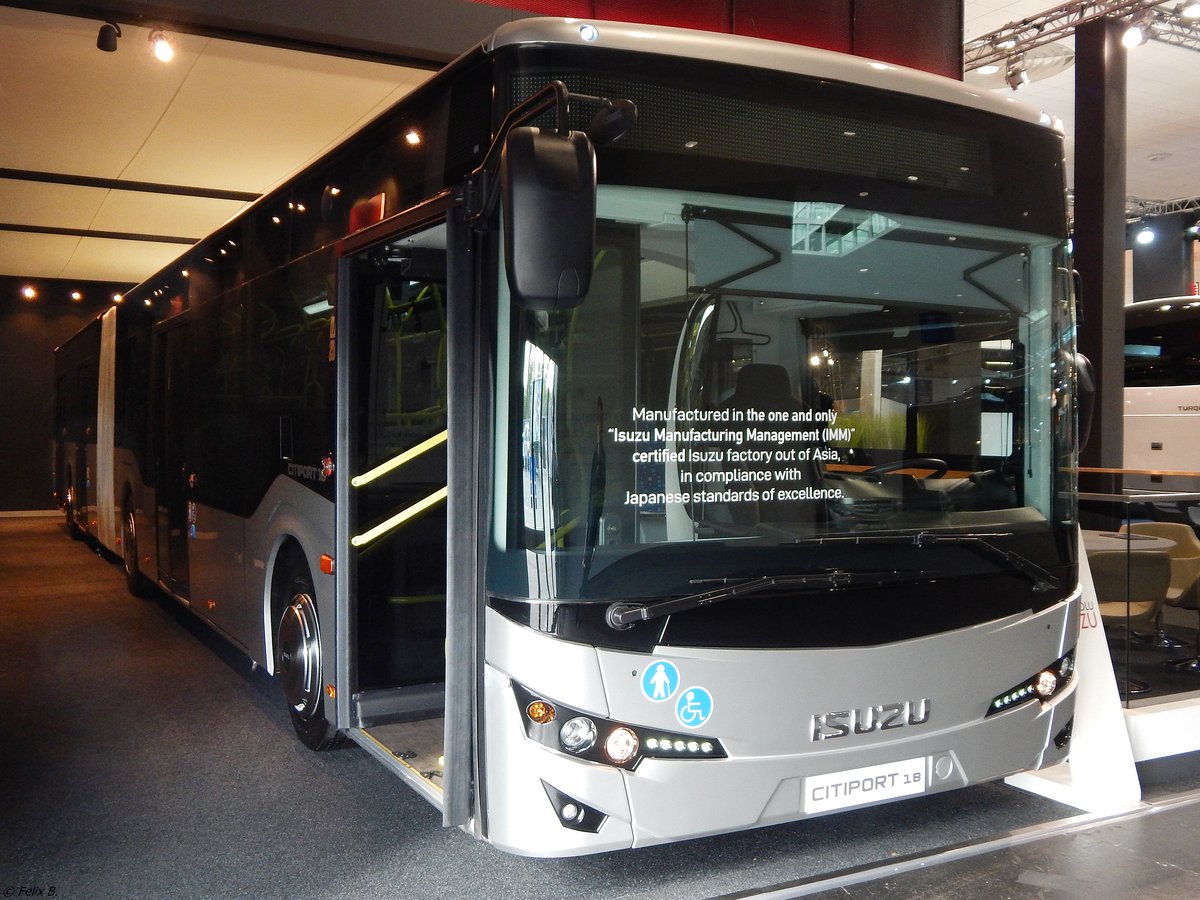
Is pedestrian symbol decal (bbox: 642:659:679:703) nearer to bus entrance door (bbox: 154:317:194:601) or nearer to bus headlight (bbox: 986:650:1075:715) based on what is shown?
bus headlight (bbox: 986:650:1075:715)

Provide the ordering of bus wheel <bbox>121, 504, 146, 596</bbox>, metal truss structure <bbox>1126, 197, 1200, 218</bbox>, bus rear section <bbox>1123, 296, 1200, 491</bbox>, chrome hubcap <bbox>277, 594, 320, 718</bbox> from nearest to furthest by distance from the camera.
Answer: chrome hubcap <bbox>277, 594, 320, 718</bbox> < bus wheel <bbox>121, 504, 146, 596</bbox> < bus rear section <bbox>1123, 296, 1200, 491</bbox> < metal truss structure <bbox>1126, 197, 1200, 218</bbox>

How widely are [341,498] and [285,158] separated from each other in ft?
20.4

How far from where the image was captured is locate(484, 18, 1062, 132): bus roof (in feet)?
9.78

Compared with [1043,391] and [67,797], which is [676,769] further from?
[67,797]

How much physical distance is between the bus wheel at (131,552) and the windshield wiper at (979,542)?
6.97m

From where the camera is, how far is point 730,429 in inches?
122

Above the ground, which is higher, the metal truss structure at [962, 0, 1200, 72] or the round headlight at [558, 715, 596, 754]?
the metal truss structure at [962, 0, 1200, 72]

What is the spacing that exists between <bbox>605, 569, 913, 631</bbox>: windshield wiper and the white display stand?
126 cm

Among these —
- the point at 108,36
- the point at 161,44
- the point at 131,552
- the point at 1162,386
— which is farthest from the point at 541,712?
the point at 1162,386

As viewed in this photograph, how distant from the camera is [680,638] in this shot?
2.96 meters

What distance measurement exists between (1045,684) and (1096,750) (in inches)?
28.1

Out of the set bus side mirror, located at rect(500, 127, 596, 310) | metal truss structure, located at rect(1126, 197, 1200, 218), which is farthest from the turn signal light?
metal truss structure, located at rect(1126, 197, 1200, 218)

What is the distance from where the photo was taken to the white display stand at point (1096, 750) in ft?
13.2

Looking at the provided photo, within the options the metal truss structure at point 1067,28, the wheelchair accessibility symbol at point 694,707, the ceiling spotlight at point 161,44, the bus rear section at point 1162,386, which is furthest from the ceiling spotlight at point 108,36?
the bus rear section at point 1162,386
